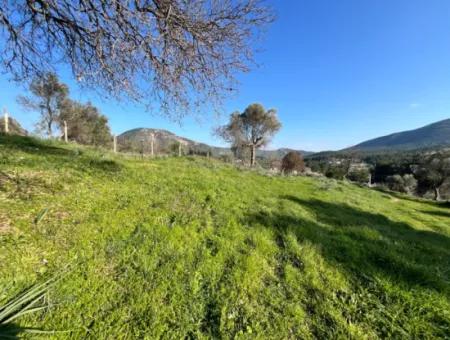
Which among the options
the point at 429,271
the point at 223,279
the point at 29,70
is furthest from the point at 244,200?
the point at 29,70

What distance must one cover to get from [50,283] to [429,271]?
5.46m

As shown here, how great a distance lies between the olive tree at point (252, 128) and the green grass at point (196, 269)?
27.7 metres

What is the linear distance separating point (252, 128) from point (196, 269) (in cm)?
3260

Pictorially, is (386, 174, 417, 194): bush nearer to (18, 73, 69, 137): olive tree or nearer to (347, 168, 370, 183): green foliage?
(347, 168, 370, 183): green foliage

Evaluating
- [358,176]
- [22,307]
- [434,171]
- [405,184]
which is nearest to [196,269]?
[22,307]

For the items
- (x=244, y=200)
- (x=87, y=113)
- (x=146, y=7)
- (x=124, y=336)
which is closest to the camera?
(x=124, y=336)

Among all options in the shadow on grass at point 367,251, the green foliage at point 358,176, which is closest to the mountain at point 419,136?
the green foliage at point 358,176

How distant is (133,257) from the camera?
3.13 metres

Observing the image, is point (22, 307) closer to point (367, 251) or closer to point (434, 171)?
point (367, 251)

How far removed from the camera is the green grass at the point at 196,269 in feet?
7.91

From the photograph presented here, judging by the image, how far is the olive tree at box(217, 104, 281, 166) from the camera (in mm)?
33125

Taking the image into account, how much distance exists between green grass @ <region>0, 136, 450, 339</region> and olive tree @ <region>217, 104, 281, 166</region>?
90.8 ft

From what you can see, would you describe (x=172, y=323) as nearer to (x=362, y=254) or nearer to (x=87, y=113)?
(x=362, y=254)

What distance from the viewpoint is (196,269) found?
314 cm
